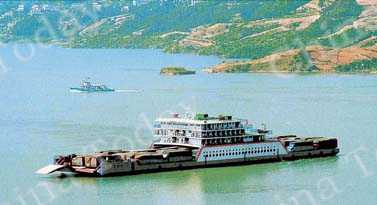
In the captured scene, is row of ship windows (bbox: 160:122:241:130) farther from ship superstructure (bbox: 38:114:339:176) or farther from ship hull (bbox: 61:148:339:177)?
ship hull (bbox: 61:148:339:177)

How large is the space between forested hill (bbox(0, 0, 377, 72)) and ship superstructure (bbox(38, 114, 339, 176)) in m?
42.7

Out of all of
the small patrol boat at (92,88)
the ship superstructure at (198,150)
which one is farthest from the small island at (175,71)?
the ship superstructure at (198,150)

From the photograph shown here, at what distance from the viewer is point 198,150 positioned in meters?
32.9

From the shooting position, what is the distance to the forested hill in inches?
3179

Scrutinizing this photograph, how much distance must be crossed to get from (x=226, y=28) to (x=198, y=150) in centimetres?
8132

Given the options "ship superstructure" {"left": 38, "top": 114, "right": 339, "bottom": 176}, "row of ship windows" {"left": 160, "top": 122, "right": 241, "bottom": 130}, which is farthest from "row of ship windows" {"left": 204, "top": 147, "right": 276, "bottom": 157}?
"row of ship windows" {"left": 160, "top": 122, "right": 241, "bottom": 130}

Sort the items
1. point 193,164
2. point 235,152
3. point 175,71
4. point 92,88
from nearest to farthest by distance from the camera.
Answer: point 193,164 < point 235,152 < point 92,88 < point 175,71

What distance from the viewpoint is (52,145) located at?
3684cm

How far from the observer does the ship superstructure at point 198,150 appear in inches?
1238

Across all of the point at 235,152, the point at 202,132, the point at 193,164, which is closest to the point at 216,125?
the point at 202,132

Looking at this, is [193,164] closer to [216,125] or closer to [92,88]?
[216,125]

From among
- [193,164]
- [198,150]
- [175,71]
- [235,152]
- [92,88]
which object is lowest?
[193,164]

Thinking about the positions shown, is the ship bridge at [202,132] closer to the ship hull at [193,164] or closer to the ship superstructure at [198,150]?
the ship superstructure at [198,150]

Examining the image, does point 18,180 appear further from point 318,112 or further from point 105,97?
point 105,97
